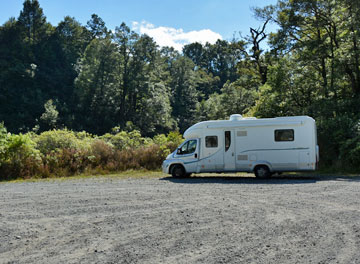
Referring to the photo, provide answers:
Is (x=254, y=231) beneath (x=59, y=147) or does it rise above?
beneath

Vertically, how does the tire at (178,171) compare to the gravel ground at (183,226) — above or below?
above

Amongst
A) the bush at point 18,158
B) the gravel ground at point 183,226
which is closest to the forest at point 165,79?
the bush at point 18,158

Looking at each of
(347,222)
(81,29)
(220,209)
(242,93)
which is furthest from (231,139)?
(81,29)

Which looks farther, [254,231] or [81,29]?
[81,29]

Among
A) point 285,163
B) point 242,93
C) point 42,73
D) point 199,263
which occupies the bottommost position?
point 199,263

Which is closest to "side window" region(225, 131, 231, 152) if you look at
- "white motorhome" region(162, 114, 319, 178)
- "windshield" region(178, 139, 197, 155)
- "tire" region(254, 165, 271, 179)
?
"white motorhome" region(162, 114, 319, 178)

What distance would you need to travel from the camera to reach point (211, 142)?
15516mm

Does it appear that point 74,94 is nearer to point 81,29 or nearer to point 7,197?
point 81,29

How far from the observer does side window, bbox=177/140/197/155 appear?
1581 centimetres

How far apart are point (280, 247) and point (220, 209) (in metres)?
3.04

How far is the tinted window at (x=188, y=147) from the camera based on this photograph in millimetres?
15812

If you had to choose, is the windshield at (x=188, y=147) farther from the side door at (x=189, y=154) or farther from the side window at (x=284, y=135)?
the side window at (x=284, y=135)

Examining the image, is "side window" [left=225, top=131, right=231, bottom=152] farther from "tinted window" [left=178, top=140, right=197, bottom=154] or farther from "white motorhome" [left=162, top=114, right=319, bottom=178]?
"tinted window" [left=178, top=140, right=197, bottom=154]

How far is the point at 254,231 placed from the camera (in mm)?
6316
